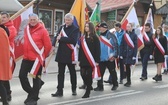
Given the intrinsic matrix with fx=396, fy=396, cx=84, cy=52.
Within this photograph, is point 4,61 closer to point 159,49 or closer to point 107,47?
point 107,47

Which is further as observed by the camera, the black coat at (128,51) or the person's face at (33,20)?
the black coat at (128,51)

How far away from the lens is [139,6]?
1291 inches

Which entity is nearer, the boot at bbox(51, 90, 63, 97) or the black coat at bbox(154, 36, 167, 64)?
the boot at bbox(51, 90, 63, 97)

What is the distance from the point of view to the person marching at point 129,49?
37.0ft

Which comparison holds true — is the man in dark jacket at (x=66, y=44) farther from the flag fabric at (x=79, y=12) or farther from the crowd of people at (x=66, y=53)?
the flag fabric at (x=79, y=12)

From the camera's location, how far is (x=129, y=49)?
11.4 metres

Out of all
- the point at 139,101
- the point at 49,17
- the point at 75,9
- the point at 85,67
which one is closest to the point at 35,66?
the point at 85,67

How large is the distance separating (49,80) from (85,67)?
3.20 metres

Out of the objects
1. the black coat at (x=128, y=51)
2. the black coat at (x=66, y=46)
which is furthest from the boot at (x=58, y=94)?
the black coat at (x=128, y=51)

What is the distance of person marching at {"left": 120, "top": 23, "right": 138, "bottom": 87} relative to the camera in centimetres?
1128

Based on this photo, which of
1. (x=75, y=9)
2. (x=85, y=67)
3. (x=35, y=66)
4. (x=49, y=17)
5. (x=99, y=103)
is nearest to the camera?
(x=35, y=66)

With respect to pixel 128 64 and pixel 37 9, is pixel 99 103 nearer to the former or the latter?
pixel 128 64

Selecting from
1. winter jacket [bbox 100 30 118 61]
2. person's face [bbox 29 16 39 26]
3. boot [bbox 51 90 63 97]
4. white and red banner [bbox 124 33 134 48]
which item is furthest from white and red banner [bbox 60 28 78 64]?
white and red banner [bbox 124 33 134 48]

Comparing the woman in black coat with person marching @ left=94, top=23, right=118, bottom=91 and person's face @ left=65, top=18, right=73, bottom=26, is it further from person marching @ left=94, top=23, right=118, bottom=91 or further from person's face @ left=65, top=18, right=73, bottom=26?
person marching @ left=94, top=23, right=118, bottom=91
